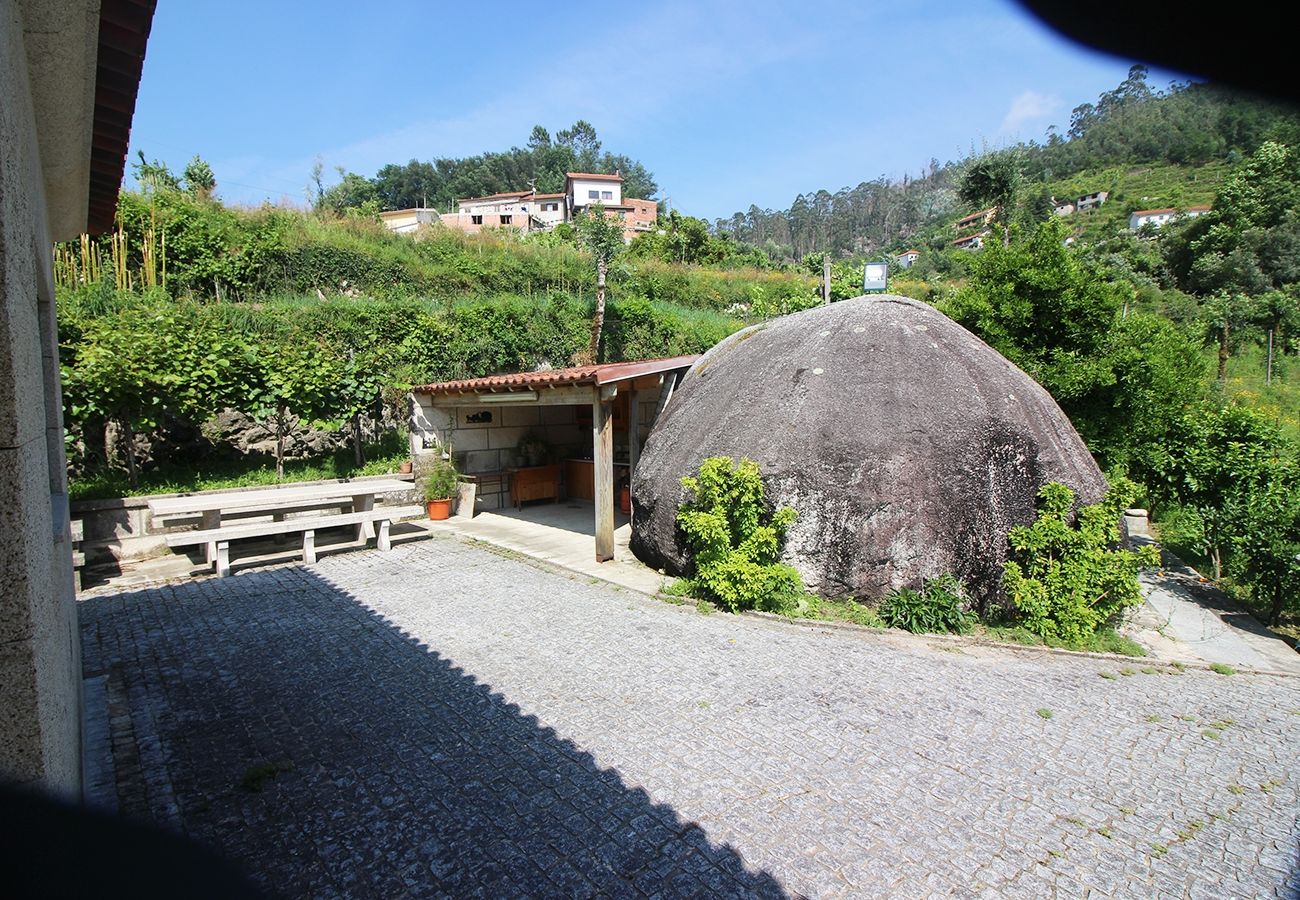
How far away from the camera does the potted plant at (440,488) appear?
41.1ft

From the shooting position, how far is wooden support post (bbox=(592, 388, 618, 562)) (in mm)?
8852

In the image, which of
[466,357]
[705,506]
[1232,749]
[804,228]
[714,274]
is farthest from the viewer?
[804,228]

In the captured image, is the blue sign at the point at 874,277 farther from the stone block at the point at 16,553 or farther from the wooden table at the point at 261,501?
the stone block at the point at 16,553

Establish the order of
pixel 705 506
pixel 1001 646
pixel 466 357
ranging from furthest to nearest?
pixel 466 357, pixel 705 506, pixel 1001 646

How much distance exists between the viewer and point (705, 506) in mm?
7547

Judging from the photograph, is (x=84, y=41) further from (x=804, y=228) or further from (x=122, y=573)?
(x=804, y=228)

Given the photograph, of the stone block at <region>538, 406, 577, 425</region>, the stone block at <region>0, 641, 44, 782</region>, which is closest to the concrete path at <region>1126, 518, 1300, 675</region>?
the stone block at <region>0, 641, 44, 782</region>

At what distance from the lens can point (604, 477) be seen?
9.15 meters

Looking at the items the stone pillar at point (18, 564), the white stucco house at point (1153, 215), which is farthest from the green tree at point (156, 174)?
the white stucco house at point (1153, 215)

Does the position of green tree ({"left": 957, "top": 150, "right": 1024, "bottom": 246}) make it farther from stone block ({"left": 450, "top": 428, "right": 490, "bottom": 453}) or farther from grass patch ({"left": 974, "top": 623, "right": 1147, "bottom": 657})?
grass patch ({"left": 974, "top": 623, "right": 1147, "bottom": 657})

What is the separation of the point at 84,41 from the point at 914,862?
232 inches

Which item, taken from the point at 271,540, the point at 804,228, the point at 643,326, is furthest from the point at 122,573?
the point at 804,228

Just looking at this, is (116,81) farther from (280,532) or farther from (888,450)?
(888,450)

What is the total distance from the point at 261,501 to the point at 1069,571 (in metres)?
10.7
